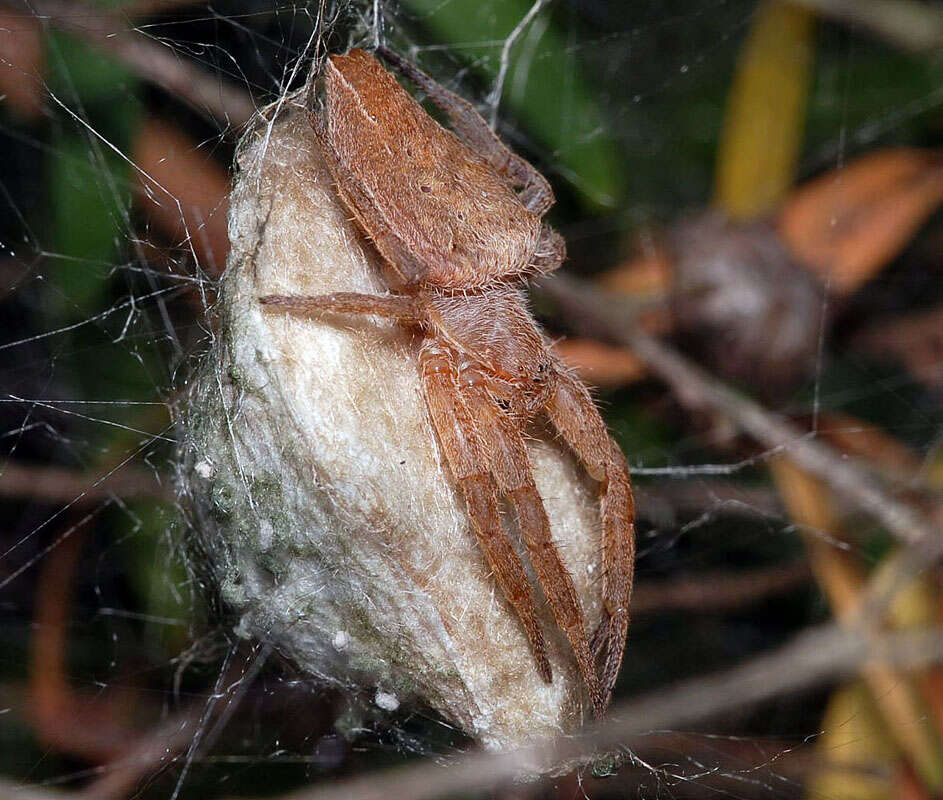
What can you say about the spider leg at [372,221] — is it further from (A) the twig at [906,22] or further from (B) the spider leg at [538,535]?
(A) the twig at [906,22]

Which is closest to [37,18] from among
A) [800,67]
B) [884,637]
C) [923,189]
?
[800,67]

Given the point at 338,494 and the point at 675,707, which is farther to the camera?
the point at 675,707

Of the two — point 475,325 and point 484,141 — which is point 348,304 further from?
point 484,141

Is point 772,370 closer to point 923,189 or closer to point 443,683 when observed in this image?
point 923,189

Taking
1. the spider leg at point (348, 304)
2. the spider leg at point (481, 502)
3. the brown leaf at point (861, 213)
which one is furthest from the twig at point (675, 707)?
the brown leaf at point (861, 213)

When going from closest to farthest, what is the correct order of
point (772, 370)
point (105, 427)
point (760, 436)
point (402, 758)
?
point (402, 758) < point (105, 427) < point (760, 436) < point (772, 370)

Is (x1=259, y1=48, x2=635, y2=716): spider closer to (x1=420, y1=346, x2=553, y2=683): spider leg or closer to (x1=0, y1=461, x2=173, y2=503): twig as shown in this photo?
(x1=420, y1=346, x2=553, y2=683): spider leg

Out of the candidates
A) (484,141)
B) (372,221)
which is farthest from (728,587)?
(372,221)
